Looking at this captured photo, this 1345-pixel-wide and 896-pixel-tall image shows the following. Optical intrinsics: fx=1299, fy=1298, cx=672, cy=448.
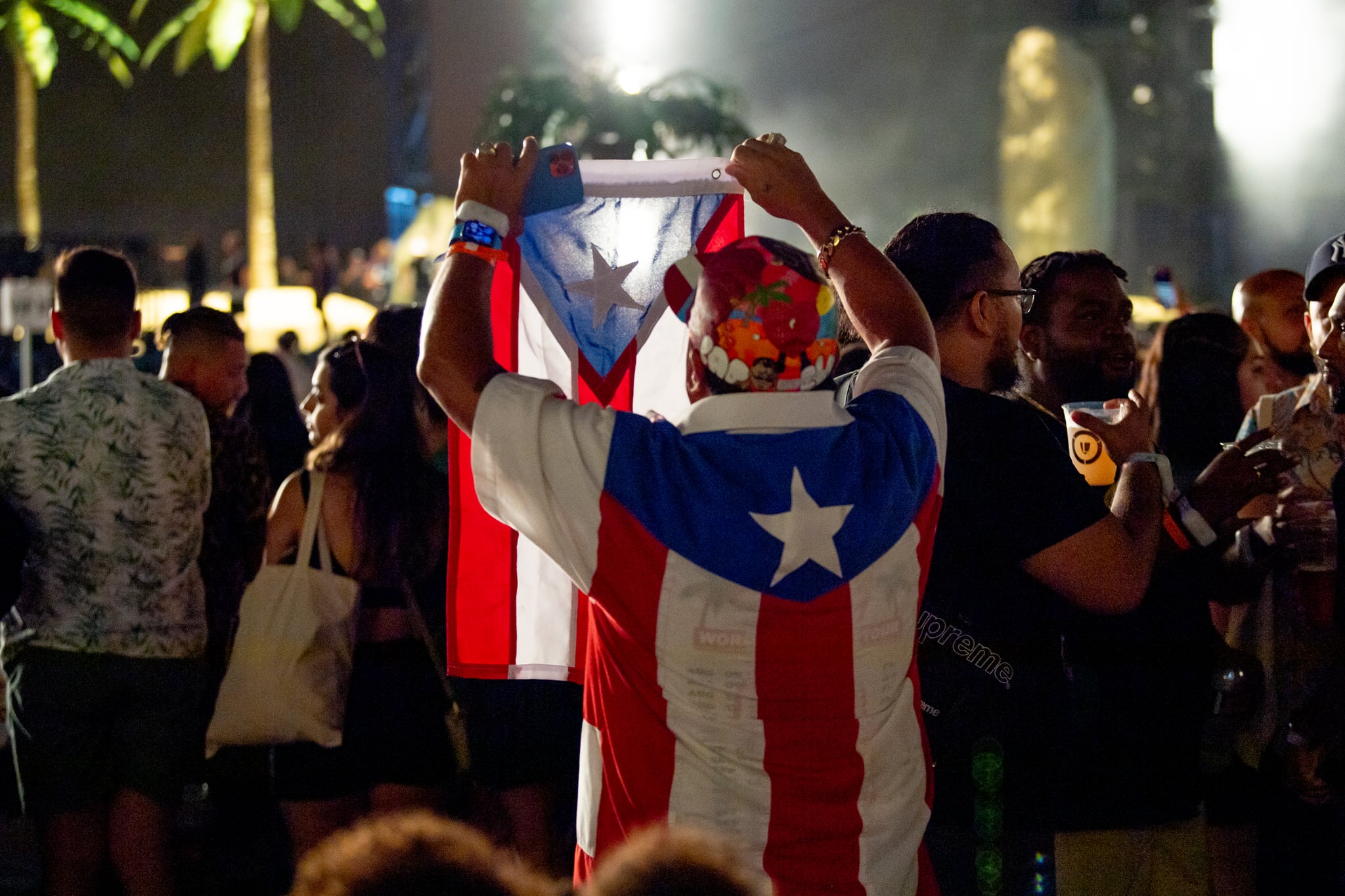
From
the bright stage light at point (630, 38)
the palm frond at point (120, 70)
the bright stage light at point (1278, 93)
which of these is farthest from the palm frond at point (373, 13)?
the bright stage light at point (1278, 93)

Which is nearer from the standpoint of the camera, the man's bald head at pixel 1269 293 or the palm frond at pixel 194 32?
the man's bald head at pixel 1269 293

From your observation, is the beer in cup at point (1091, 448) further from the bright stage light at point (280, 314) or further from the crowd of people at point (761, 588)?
the bright stage light at point (280, 314)

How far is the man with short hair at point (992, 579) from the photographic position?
2.38 meters

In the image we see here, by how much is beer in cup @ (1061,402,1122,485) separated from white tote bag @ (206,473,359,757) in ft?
6.61

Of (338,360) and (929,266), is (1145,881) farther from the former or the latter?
(338,360)

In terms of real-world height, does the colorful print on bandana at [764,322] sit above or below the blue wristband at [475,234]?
below

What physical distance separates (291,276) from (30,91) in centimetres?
668

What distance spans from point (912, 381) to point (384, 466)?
2.08 m

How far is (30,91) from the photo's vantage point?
1048 inches

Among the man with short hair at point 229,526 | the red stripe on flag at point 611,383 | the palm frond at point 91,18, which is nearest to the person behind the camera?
the red stripe on flag at point 611,383

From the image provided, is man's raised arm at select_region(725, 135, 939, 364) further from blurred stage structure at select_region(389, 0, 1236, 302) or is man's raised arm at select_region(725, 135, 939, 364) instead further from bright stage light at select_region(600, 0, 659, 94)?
blurred stage structure at select_region(389, 0, 1236, 302)

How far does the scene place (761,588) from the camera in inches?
77.6

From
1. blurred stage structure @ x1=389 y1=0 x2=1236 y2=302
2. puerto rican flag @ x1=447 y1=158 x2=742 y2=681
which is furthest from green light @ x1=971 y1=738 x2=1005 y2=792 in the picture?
blurred stage structure @ x1=389 y1=0 x2=1236 y2=302

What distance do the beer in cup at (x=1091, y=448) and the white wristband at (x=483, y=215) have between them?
4.79 ft
